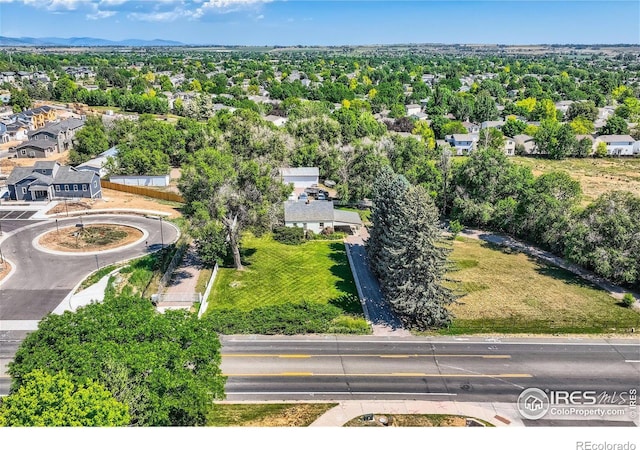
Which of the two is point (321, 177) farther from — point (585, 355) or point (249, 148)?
point (585, 355)

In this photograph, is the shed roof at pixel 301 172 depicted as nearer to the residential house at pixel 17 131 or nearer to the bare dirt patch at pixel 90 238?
the bare dirt patch at pixel 90 238

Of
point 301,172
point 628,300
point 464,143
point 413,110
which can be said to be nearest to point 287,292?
point 628,300

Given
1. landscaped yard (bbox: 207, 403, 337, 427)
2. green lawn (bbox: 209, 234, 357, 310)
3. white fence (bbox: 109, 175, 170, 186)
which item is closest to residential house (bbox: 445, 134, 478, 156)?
green lawn (bbox: 209, 234, 357, 310)

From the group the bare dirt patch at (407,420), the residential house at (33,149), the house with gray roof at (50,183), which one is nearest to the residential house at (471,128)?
the house with gray roof at (50,183)

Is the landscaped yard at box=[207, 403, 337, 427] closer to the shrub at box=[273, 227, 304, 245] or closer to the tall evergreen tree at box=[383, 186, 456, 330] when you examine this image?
the tall evergreen tree at box=[383, 186, 456, 330]

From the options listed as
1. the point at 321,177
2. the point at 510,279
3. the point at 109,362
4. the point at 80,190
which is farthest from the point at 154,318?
the point at 321,177

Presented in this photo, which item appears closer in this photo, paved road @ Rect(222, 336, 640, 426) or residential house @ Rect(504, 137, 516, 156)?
paved road @ Rect(222, 336, 640, 426)

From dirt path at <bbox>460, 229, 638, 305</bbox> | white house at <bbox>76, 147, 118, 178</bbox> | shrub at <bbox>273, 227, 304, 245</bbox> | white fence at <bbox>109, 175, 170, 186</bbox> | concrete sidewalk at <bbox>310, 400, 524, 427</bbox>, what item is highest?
white house at <bbox>76, 147, 118, 178</bbox>

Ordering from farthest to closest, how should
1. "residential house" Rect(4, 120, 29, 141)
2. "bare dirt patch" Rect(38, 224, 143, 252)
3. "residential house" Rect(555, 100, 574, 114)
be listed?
"residential house" Rect(555, 100, 574, 114) → "residential house" Rect(4, 120, 29, 141) → "bare dirt patch" Rect(38, 224, 143, 252)
